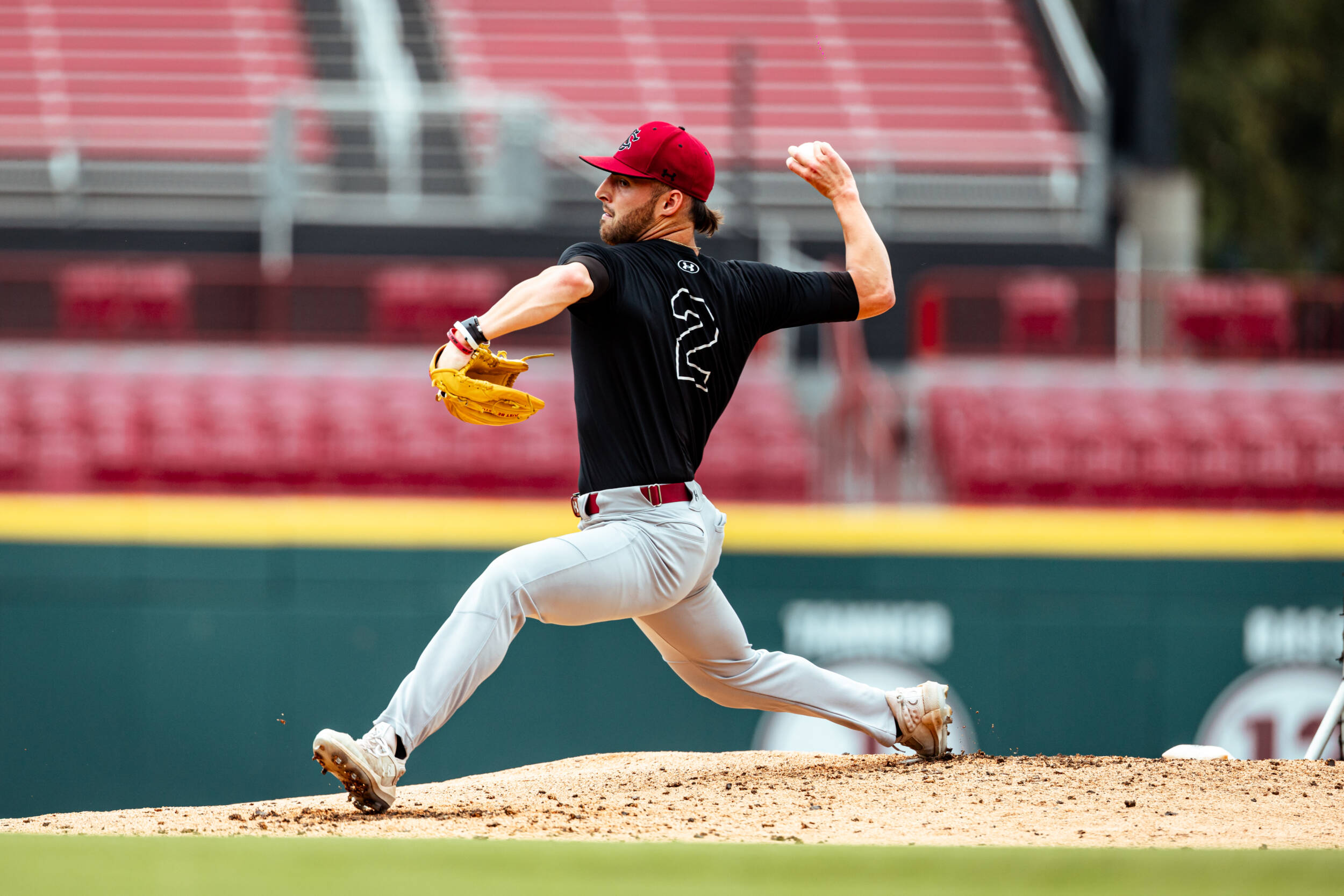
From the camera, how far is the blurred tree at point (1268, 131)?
22.5 meters

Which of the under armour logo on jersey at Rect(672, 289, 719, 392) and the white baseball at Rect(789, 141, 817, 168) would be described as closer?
the under armour logo on jersey at Rect(672, 289, 719, 392)

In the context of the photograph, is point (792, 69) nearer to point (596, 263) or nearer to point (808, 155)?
point (808, 155)

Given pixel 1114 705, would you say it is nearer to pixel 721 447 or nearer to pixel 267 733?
pixel 721 447

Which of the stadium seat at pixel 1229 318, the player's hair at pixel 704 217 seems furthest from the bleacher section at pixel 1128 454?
the player's hair at pixel 704 217

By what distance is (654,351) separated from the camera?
361 cm

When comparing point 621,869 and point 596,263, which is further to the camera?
point 596,263

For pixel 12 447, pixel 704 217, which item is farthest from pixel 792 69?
pixel 704 217

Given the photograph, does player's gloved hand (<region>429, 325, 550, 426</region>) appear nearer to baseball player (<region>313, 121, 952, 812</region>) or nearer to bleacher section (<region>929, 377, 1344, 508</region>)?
baseball player (<region>313, 121, 952, 812</region>)

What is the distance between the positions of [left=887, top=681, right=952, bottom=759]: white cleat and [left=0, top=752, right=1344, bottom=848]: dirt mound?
8 centimetres

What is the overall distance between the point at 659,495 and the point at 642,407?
22 centimetres

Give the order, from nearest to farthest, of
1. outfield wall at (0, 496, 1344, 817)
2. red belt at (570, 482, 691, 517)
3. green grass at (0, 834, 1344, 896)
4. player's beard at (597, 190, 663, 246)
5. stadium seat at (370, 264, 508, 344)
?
green grass at (0, 834, 1344, 896), red belt at (570, 482, 691, 517), player's beard at (597, 190, 663, 246), outfield wall at (0, 496, 1344, 817), stadium seat at (370, 264, 508, 344)

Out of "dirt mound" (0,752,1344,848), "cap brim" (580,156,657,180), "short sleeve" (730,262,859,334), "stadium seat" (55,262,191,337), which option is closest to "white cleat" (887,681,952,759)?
"dirt mound" (0,752,1344,848)

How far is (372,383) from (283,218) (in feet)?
11.4

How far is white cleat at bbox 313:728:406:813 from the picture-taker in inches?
131
